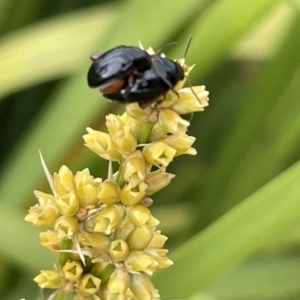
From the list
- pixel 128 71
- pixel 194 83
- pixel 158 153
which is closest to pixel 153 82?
pixel 128 71

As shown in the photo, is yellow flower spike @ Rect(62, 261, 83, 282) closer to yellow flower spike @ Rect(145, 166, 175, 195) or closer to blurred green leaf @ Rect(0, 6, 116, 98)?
yellow flower spike @ Rect(145, 166, 175, 195)

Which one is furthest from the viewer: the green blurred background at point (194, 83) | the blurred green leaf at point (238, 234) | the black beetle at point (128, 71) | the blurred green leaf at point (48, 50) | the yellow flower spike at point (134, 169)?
the blurred green leaf at point (48, 50)

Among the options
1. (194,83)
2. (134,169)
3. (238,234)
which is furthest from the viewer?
(194,83)

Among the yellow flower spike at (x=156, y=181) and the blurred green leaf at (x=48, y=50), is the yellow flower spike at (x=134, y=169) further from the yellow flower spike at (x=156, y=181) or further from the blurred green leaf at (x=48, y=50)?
the blurred green leaf at (x=48, y=50)

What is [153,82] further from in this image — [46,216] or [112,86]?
[46,216]

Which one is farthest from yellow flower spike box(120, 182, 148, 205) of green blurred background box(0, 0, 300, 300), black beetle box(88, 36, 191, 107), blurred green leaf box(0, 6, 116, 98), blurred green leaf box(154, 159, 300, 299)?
blurred green leaf box(0, 6, 116, 98)

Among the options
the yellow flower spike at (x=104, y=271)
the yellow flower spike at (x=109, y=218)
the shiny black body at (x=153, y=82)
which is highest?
the shiny black body at (x=153, y=82)

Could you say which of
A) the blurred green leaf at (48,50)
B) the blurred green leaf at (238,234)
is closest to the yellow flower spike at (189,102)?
the blurred green leaf at (238,234)
